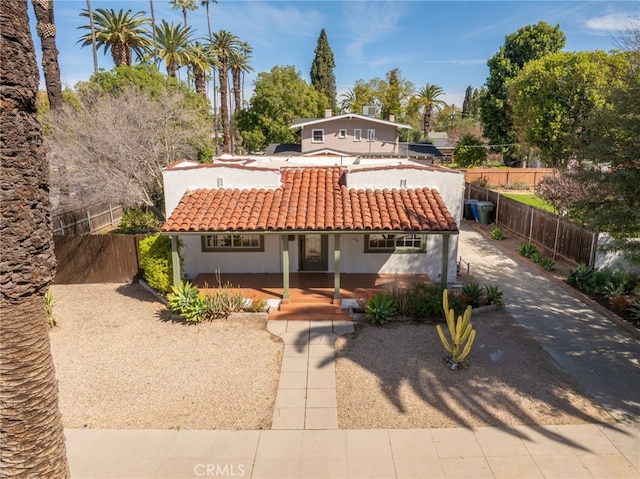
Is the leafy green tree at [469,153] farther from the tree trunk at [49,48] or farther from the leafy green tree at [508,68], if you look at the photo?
the tree trunk at [49,48]

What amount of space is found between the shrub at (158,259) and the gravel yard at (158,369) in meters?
0.84

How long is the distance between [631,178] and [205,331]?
10593 mm

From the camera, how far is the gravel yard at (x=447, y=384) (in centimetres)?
777

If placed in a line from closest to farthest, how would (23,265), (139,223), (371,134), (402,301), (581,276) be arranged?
(23,265) < (402,301) < (581,276) < (139,223) < (371,134)

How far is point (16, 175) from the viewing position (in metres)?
4.25

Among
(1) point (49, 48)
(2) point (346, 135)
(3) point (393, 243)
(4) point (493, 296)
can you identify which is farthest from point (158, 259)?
(2) point (346, 135)

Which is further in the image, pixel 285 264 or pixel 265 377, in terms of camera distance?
pixel 285 264

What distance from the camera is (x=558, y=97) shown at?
2905 cm

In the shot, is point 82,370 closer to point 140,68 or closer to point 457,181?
point 457,181

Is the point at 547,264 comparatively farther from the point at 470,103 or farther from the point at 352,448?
the point at 470,103

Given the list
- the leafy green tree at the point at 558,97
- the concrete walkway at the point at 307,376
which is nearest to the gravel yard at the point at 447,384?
the concrete walkway at the point at 307,376

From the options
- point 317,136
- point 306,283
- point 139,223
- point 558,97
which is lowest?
point 306,283

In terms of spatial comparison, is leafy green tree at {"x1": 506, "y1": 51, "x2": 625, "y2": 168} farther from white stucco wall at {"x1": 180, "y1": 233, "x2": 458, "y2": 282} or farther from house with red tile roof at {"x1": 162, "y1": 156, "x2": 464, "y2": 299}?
white stucco wall at {"x1": 180, "y1": 233, "x2": 458, "y2": 282}

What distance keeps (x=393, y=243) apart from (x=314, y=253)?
2774mm
